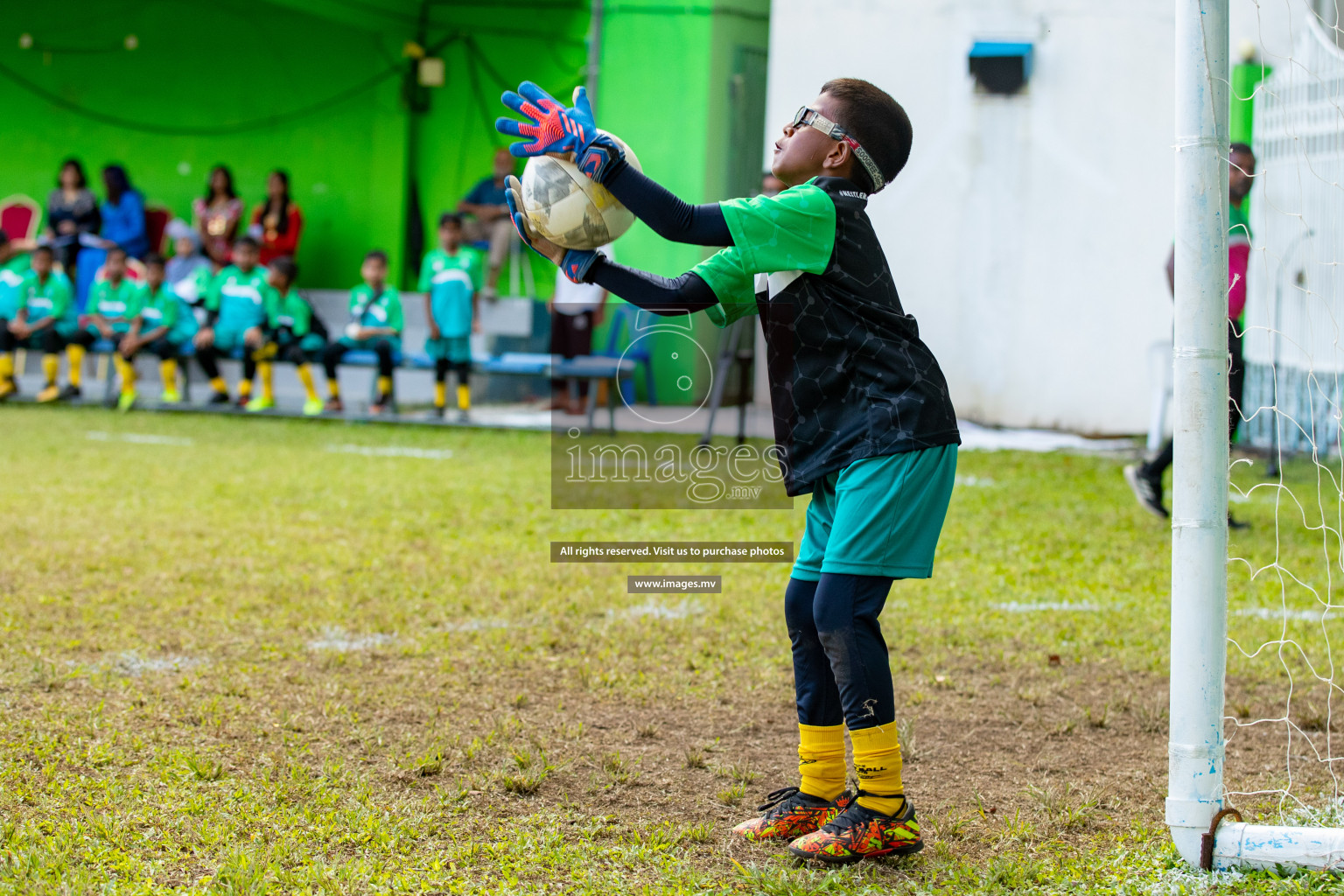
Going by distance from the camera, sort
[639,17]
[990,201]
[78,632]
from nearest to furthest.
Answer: [78,632] < [990,201] < [639,17]

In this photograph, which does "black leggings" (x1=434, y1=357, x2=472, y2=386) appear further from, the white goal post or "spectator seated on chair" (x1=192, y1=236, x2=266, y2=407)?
the white goal post

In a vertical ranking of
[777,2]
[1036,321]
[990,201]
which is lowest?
[1036,321]

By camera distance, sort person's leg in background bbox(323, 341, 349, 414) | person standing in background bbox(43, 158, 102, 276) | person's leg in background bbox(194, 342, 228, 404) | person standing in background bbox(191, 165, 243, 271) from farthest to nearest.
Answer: person standing in background bbox(43, 158, 102, 276) → person standing in background bbox(191, 165, 243, 271) → person's leg in background bbox(194, 342, 228, 404) → person's leg in background bbox(323, 341, 349, 414)

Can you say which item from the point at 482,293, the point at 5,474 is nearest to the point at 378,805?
the point at 5,474

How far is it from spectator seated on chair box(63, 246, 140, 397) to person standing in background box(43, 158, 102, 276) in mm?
1700

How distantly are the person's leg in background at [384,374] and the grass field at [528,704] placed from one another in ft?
17.2

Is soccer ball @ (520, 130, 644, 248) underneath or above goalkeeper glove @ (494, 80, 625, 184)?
underneath

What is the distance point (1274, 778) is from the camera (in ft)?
9.46

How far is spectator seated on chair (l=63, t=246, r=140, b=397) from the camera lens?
12.8 metres

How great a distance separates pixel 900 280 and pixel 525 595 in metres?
7.85

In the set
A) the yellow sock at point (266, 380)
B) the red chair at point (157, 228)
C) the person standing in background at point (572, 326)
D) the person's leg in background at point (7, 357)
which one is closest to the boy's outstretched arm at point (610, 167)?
the person standing in background at point (572, 326)

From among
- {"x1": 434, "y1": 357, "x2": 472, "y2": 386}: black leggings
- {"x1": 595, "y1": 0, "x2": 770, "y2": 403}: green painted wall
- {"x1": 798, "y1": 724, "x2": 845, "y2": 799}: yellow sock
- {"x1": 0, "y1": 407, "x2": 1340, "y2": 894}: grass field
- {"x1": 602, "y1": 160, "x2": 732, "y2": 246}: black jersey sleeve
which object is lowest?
{"x1": 0, "y1": 407, "x2": 1340, "y2": 894}: grass field

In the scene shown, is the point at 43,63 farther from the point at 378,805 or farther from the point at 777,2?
the point at 378,805

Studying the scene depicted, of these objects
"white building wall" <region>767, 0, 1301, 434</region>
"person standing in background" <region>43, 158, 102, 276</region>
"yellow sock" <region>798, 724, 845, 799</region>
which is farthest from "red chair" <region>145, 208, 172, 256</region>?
"yellow sock" <region>798, 724, 845, 799</region>
